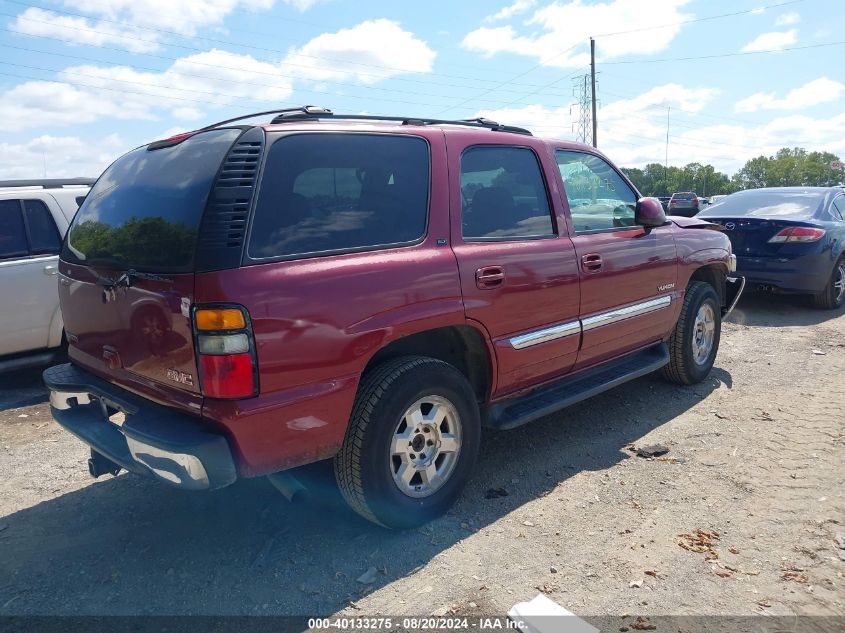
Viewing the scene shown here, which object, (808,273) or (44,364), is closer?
(44,364)

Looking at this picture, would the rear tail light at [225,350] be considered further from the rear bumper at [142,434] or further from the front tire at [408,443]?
the front tire at [408,443]

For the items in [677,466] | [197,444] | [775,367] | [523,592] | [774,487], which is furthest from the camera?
[775,367]

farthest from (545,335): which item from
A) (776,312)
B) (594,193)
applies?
(776,312)

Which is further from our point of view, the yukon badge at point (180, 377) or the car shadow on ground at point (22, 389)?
the car shadow on ground at point (22, 389)

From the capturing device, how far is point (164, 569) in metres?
2.92

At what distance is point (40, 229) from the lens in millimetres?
5793

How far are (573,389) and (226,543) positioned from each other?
227cm

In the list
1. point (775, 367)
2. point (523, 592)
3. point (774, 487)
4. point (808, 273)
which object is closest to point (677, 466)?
point (774, 487)

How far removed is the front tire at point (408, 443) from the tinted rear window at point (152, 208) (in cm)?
103

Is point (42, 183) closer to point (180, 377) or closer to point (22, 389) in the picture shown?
point (22, 389)

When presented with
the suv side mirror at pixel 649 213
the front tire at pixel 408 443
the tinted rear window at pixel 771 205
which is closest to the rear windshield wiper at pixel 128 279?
the front tire at pixel 408 443

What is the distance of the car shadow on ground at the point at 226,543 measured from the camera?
2715 mm

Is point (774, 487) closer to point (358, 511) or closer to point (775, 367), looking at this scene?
point (358, 511)

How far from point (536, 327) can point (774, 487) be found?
1614 millimetres
